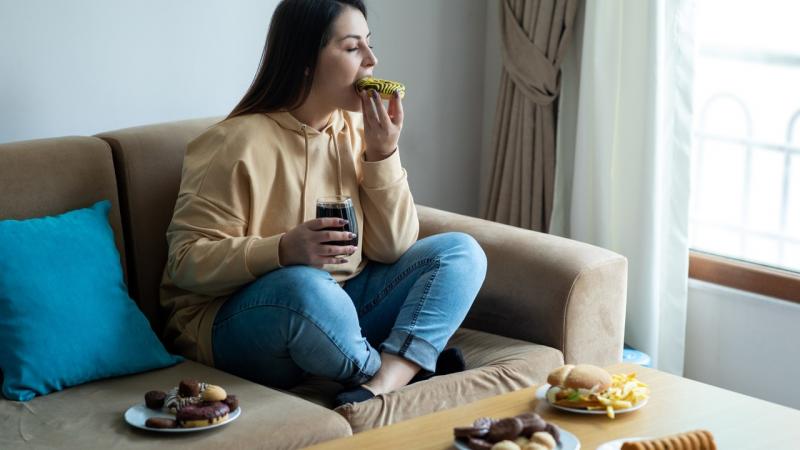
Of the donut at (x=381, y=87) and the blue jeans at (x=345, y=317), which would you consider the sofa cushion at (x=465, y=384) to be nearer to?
the blue jeans at (x=345, y=317)

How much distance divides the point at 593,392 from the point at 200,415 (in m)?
0.68

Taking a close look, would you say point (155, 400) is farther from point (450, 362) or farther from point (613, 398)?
point (613, 398)

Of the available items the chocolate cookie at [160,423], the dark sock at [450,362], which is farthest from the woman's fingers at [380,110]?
the chocolate cookie at [160,423]

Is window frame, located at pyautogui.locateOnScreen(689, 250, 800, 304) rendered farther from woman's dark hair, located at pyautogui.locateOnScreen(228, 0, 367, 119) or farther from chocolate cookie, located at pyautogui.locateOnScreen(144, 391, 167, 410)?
chocolate cookie, located at pyautogui.locateOnScreen(144, 391, 167, 410)

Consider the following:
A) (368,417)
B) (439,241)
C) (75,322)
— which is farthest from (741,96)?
(75,322)

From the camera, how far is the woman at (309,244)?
2.17 metres

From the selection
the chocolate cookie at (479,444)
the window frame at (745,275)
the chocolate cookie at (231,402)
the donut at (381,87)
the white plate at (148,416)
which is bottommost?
the window frame at (745,275)

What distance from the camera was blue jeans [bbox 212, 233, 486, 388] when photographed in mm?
2143

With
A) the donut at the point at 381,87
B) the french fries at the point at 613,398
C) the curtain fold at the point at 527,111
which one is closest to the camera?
the french fries at the point at 613,398

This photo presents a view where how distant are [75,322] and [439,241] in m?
0.83

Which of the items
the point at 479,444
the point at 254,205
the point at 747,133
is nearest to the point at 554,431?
the point at 479,444

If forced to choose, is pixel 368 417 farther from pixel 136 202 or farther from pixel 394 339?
pixel 136 202

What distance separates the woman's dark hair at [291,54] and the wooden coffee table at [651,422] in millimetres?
896

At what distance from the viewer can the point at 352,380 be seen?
7.23ft
